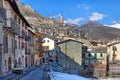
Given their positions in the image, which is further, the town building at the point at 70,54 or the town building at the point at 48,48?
the town building at the point at 48,48

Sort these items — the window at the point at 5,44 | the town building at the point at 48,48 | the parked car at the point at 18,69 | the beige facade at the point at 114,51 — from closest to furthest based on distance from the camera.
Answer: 1. the window at the point at 5,44
2. the parked car at the point at 18,69
3. the beige facade at the point at 114,51
4. the town building at the point at 48,48

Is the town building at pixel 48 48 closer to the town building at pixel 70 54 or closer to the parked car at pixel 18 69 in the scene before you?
the town building at pixel 70 54

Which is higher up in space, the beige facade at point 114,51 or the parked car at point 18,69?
the beige facade at point 114,51

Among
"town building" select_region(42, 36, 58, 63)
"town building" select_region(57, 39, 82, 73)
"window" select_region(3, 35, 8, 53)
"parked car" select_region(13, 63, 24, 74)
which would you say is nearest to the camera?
"window" select_region(3, 35, 8, 53)

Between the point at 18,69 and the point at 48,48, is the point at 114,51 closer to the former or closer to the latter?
the point at 48,48

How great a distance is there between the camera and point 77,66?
10181 cm

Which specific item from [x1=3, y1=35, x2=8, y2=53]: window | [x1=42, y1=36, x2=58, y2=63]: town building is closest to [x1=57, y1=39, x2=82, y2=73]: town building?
[x1=42, y1=36, x2=58, y2=63]: town building

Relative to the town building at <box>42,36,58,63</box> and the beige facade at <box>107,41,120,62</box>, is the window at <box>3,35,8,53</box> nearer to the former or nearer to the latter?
the beige facade at <box>107,41,120,62</box>

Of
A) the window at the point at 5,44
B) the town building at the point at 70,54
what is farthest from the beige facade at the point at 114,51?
the window at the point at 5,44

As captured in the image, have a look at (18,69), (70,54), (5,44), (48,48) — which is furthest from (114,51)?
(5,44)

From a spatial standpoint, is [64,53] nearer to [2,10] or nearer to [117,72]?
[117,72]

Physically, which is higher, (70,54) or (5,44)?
(5,44)

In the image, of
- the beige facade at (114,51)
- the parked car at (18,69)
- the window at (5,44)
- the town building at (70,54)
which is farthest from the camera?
the beige facade at (114,51)

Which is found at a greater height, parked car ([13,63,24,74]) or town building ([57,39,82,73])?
town building ([57,39,82,73])
